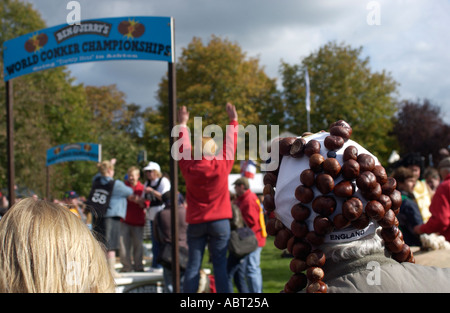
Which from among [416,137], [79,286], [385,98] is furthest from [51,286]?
[416,137]

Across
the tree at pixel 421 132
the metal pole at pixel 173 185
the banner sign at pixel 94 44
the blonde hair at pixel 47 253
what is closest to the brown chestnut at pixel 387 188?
the blonde hair at pixel 47 253

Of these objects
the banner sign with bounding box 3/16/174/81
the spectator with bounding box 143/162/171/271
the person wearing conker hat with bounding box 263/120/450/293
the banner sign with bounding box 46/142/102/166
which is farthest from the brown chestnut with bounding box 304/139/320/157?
the banner sign with bounding box 46/142/102/166

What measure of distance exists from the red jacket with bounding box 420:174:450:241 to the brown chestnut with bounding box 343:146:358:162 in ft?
10.7

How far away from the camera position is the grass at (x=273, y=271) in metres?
7.83

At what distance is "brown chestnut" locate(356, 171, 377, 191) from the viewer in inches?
65.9

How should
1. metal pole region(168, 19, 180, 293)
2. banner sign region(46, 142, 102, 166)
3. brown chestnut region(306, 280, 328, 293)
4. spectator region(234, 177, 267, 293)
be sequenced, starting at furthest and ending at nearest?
1. banner sign region(46, 142, 102, 166)
2. spectator region(234, 177, 267, 293)
3. metal pole region(168, 19, 180, 293)
4. brown chestnut region(306, 280, 328, 293)

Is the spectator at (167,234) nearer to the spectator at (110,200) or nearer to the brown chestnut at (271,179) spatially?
the spectator at (110,200)

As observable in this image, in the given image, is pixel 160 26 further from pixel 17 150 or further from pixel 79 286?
pixel 17 150

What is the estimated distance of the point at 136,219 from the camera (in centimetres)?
754

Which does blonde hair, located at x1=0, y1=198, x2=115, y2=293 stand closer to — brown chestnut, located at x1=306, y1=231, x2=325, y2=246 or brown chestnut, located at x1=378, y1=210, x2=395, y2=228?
brown chestnut, located at x1=306, y1=231, x2=325, y2=246

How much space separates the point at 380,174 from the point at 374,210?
14 centimetres

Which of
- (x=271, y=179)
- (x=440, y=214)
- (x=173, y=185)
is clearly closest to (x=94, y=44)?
(x=173, y=185)

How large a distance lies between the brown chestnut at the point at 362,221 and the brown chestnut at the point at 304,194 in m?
0.16

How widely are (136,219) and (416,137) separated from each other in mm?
35971
